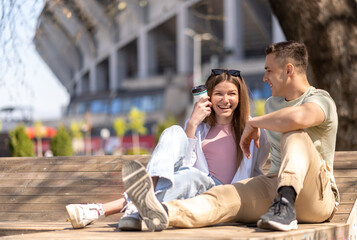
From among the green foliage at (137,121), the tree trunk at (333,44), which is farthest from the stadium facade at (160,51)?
the tree trunk at (333,44)

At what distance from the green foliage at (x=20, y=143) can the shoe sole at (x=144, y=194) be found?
13.4m

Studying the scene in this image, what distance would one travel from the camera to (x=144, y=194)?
9.14ft

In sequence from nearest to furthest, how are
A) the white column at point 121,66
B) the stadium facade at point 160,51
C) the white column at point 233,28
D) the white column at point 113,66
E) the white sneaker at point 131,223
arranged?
1. the white sneaker at point 131,223
2. the white column at point 233,28
3. the stadium facade at point 160,51
4. the white column at point 113,66
5. the white column at point 121,66

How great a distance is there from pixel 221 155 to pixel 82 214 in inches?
37.0

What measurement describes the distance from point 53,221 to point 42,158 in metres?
0.64

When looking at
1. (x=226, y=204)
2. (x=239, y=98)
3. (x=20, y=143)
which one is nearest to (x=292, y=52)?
(x=239, y=98)

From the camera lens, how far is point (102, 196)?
Answer: 4.51m

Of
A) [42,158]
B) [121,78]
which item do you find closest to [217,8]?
[121,78]

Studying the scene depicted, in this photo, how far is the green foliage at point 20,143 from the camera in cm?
1573

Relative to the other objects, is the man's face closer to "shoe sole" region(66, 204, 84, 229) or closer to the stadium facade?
"shoe sole" region(66, 204, 84, 229)

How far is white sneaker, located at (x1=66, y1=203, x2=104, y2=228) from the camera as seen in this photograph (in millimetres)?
3184

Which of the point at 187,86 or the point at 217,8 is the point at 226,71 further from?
the point at 217,8

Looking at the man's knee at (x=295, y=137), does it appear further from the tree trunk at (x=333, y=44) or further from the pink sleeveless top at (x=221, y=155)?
the tree trunk at (x=333, y=44)

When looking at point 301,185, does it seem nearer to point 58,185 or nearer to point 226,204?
point 226,204
